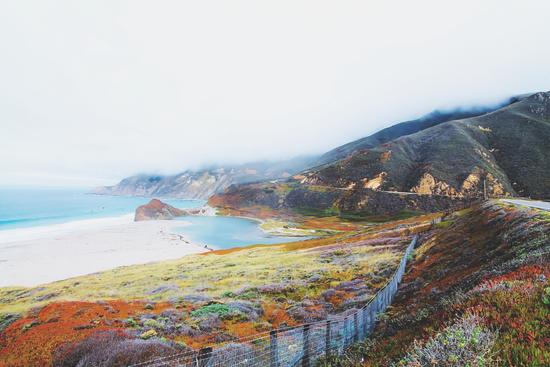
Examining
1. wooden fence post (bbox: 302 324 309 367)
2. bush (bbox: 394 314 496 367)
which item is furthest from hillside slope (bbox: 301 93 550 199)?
bush (bbox: 394 314 496 367)

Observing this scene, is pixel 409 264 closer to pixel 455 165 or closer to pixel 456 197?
pixel 456 197

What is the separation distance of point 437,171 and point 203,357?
138578 millimetres

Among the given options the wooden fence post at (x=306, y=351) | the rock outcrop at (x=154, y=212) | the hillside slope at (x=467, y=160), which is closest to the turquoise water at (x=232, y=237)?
the rock outcrop at (x=154, y=212)

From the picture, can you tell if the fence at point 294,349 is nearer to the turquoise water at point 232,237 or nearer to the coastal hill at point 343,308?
the coastal hill at point 343,308

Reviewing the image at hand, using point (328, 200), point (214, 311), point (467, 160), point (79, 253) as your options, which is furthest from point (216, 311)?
point (467, 160)

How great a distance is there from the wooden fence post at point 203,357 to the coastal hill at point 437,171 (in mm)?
118944

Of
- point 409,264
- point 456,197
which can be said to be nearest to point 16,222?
point 409,264

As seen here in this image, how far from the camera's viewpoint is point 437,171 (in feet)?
410

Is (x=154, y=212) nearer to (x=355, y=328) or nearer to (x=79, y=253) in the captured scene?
(x=79, y=253)

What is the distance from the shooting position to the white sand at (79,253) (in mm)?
52250

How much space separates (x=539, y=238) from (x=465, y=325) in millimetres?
10918

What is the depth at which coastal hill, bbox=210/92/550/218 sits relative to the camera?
115 meters

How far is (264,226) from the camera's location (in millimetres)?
111562

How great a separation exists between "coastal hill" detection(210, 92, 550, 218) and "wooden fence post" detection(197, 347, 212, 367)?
119m
